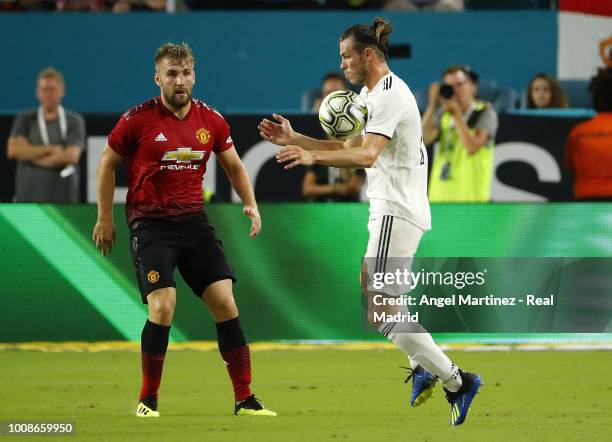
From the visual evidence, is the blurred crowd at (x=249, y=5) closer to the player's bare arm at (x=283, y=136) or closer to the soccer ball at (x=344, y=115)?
the soccer ball at (x=344, y=115)

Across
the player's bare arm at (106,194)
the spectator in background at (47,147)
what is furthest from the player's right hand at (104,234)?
the spectator in background at (47,147)

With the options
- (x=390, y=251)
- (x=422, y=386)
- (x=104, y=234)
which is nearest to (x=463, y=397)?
(x=422, y=386)

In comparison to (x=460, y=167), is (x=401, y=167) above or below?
above

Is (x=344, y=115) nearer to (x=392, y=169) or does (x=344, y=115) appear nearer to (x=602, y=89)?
(x=392, y=169)

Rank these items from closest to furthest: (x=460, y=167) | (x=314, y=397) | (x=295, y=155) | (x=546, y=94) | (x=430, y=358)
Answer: (x=295, y=155) → (x=430, y=358) → (x=314, y=397) → (x=460, y=167) → (x=546, y=94)

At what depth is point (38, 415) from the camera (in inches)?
312

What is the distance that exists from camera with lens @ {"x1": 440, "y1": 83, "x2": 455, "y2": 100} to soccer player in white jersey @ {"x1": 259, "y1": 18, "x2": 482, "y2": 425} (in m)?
4.54

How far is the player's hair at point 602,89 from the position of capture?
11.6 m

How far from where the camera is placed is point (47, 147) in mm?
13430

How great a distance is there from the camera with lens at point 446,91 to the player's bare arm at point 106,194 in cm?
524

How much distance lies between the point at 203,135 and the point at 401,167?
1.19m

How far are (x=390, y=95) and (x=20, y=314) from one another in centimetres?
499

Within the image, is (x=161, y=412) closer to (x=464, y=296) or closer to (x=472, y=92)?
(x=464, y=296)

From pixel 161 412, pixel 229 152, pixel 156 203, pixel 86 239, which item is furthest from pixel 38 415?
pixel 86 239
